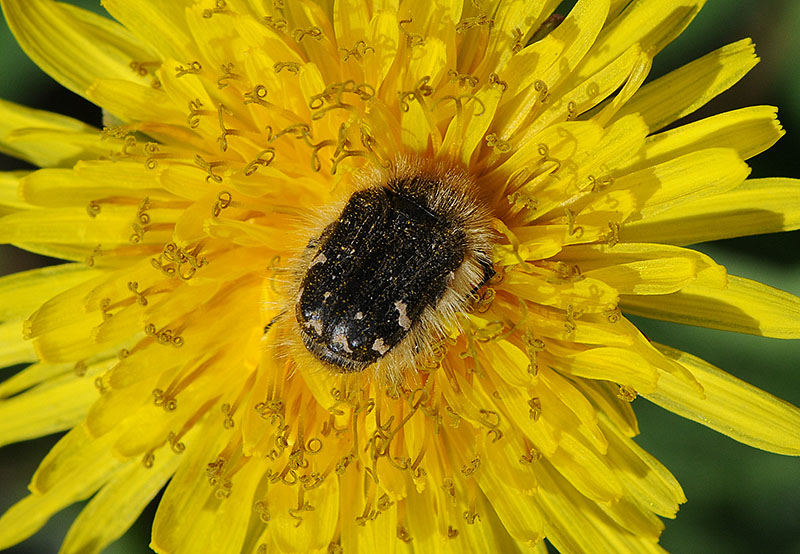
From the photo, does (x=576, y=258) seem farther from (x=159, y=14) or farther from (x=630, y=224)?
(x=159, y=14)

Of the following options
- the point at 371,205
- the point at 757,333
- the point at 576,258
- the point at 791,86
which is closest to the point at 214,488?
the point at 371,205

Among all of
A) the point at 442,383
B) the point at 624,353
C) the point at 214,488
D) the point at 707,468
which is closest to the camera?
the point at 624,353

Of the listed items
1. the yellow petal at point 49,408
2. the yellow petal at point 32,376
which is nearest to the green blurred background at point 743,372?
the yellow petal at point 32,376

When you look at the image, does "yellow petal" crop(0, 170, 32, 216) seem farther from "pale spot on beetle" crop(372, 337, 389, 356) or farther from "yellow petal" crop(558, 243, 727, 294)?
"yellow petal" crop(558, 243, 727, 294)

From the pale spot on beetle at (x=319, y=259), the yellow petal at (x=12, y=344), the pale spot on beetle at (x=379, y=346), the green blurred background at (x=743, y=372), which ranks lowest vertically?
the green blurred background at (x=743, y=372)

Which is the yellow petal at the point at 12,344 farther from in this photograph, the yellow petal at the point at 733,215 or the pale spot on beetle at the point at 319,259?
the yellow petal at the point at 733,215

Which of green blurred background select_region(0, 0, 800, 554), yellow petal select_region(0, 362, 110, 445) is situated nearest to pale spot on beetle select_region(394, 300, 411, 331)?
yellow petal select_region(0, 362, 110, 445)

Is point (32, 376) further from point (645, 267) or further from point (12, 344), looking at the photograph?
point (645, 267)
